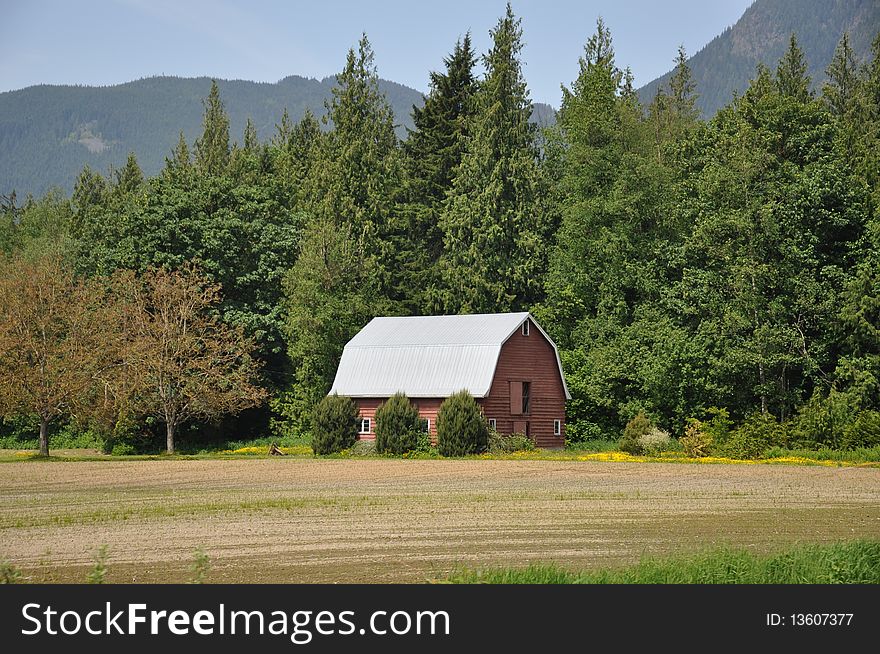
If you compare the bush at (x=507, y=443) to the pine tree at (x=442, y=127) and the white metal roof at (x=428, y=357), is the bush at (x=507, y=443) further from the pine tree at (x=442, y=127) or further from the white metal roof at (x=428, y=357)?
the pine tree at (x=442, y=127)

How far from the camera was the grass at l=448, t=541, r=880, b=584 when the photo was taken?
42.8 ft

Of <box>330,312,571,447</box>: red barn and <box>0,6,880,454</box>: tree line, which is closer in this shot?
<box>0,6,880,454</box>: tree line

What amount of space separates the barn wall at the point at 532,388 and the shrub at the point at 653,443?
747cm

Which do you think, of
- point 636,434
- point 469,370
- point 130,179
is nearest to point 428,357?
point 469,370

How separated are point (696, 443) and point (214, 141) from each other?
57742mm

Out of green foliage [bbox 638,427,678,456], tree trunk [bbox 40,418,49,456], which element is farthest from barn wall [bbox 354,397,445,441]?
tree trunk [bbox 40,418,49,456]

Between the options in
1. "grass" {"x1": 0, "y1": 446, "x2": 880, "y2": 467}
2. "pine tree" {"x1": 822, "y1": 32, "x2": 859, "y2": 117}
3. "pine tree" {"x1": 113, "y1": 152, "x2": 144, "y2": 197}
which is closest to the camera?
"grass" {"x1": 0, "y1": 446, "x2": 880, "y2": 467}

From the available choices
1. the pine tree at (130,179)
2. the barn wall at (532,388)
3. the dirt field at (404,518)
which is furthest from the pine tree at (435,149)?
the dirt field at (404,518)

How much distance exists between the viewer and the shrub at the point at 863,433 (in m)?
42.6

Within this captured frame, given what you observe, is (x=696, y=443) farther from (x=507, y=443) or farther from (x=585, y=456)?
(x=507, y=443)

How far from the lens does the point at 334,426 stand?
51.9m

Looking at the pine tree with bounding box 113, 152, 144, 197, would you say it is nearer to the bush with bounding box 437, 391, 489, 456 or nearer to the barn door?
the barn door

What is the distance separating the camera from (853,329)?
4809 centimetres

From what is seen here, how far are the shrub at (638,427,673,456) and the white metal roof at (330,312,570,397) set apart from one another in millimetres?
7701
